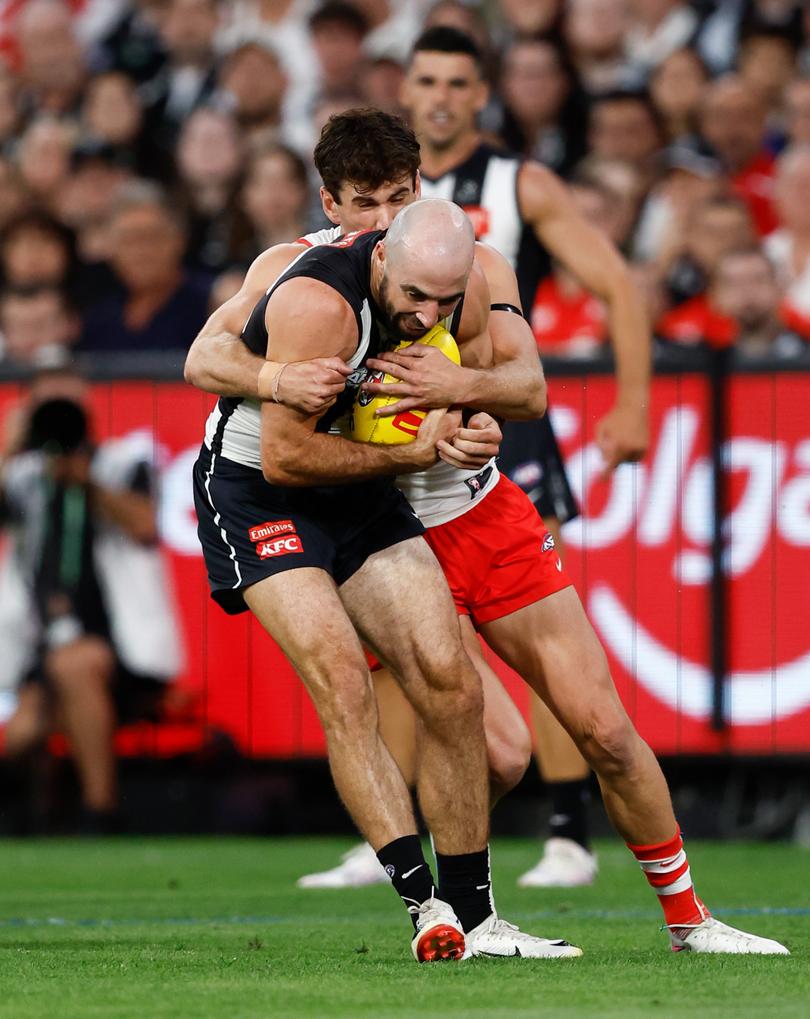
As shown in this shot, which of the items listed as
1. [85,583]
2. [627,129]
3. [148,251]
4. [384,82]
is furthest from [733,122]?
[85,583]

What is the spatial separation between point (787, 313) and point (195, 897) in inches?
194

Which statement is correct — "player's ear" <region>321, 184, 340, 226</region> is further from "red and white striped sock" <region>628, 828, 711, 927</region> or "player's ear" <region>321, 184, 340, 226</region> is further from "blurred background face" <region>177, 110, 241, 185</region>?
"blurred background face" <region>177, 110, 241, 185</region>

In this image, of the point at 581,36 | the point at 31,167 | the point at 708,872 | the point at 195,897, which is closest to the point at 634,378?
the point at 708,872

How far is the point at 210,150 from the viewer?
1391cm

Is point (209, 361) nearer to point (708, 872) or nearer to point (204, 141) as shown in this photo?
point (708, 872)

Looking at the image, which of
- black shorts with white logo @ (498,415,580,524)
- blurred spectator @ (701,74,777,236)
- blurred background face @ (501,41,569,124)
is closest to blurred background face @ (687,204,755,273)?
blurred spectator @ (701,74,777,236)

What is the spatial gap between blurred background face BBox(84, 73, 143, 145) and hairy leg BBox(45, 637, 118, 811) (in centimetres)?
522

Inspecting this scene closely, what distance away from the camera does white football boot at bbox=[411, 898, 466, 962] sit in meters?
5.47

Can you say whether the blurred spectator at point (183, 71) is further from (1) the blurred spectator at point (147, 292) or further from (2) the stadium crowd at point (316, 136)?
(1) the blurred spectator at point (147, 292)

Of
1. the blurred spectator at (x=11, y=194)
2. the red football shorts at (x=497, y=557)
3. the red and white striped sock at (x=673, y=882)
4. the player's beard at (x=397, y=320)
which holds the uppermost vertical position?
the blurred spectator at (x=11, y=194)

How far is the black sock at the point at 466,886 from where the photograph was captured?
582cm

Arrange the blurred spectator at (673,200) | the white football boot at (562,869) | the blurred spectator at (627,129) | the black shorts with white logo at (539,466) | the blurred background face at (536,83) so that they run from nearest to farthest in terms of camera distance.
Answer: the black shorts with white logo at (539,466), the white football boot at (562,869), the blurred spectator at (673,200), the blurred spectator at (627,129), the blurred background face at (536,83)

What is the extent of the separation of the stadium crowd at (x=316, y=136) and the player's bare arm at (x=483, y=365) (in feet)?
13.5

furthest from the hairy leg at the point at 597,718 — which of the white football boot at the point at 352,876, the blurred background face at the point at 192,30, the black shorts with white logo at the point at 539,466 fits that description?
the blurred background face at the point at 192,30
